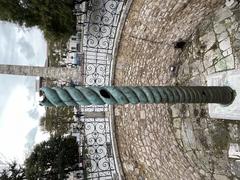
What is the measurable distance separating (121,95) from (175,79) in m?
3.63

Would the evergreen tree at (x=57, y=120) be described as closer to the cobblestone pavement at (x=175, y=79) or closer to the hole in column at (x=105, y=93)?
the cobblestone pavement at (x=175, y=79)

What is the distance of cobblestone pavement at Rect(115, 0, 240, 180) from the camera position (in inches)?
223

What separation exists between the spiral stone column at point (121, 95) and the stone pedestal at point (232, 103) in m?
0.49

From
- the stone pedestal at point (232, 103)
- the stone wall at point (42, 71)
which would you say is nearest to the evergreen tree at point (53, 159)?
the stone wall at point (42, 71)

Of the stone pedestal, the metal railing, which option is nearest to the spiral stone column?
the stone pedestal

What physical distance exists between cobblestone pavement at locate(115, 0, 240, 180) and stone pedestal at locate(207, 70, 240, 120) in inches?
9.3

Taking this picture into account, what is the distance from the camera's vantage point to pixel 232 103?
4754 millimetres

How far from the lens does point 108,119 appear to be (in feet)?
25.3

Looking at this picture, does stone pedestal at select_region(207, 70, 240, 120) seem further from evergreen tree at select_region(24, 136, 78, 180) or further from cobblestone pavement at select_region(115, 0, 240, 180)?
evergreen tree at select_region(24, 136, 78, 180)

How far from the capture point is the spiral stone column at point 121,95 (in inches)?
122

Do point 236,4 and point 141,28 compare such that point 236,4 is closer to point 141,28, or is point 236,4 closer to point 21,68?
point 141,28

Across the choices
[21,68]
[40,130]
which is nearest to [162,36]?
[21,68]

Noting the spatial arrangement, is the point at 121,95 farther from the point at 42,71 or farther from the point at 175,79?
the point at 42,71

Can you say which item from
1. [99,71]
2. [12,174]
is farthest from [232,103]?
[12,174]
